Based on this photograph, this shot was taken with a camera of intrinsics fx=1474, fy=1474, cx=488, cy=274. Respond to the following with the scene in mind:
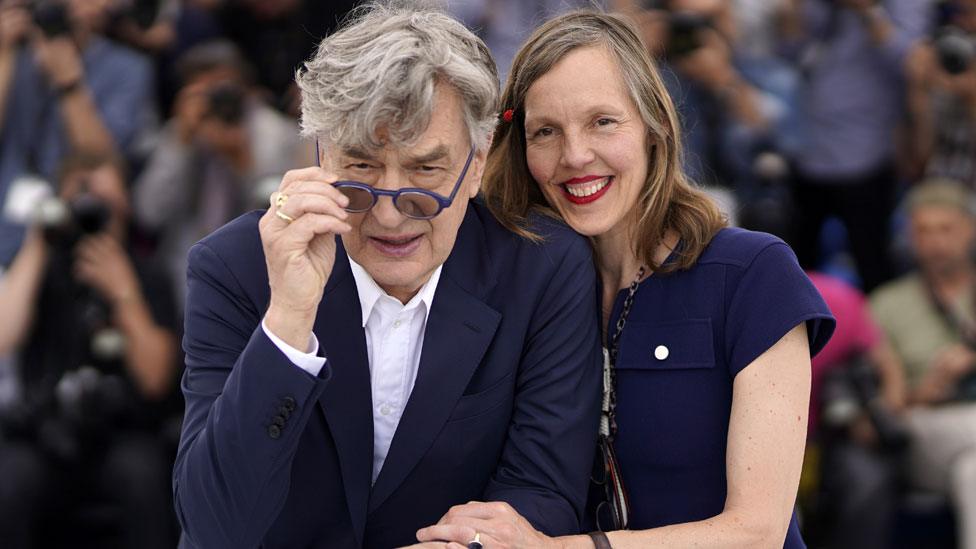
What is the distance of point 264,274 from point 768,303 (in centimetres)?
93

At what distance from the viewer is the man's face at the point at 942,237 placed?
17.5 ft

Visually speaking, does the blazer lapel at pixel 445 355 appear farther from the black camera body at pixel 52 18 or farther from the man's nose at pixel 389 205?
the black camera body at pixel 52 18

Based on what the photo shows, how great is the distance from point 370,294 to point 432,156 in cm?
30

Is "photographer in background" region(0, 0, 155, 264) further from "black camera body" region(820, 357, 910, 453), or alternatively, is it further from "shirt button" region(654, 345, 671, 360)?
"shirt button" region(654, 345, 671, 360)

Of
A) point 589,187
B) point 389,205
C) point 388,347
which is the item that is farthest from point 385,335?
point 589,187

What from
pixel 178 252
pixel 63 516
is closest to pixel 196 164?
pixel 178 252

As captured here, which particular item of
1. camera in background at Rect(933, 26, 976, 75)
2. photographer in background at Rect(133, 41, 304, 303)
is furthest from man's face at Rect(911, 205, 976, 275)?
photographer in background at Rect(133, 41, 304, 303)

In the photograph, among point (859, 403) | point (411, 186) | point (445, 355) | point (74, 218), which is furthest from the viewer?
point (74, 218)

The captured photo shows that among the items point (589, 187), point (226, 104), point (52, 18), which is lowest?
point (589, 187)

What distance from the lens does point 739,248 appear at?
2.84 meters

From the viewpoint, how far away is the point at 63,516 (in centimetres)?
513

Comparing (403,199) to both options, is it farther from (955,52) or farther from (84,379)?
(955,52)

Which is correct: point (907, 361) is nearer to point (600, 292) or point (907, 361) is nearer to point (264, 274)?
point (600, 292)

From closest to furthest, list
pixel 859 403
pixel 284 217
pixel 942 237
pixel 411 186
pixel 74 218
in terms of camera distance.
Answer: pixel 284 217
pixel 411 186
pixel 859 403
pixel 74 218
pixel 942 237
